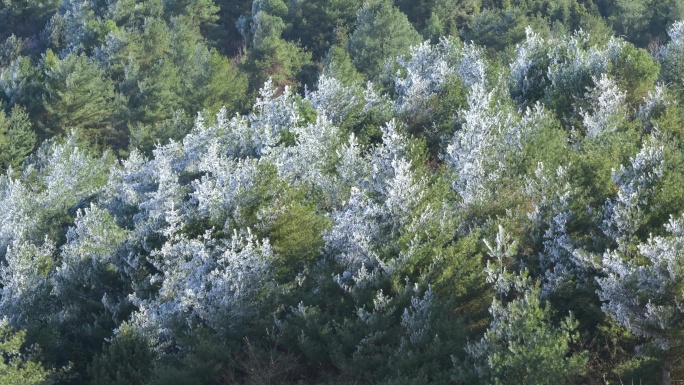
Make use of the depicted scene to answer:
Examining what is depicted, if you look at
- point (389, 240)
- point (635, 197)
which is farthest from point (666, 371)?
point (389, 240)

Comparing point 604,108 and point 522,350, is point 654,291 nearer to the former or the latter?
point 522,350

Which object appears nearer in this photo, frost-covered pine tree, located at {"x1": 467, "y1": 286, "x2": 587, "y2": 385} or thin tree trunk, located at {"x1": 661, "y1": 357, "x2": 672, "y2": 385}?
frost-covered pine tree, located at {"x1": 467, "y1": 286, "x2": 587, "y2": 385}

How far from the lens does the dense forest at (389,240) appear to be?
50.1 feet

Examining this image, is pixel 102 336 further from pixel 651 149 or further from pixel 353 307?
pixel 651 149

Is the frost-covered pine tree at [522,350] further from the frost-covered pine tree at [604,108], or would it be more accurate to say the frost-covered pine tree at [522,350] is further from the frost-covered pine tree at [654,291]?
the frost-covered pine tree at [604,108]

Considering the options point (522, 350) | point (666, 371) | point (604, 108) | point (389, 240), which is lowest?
point (666, 371)

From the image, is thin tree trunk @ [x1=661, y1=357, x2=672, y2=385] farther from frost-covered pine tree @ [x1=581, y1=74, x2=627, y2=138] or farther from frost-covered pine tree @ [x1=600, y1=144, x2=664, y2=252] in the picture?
frost-covered pine tree @ [x1=581, y1=74, x2=627, y2=138]

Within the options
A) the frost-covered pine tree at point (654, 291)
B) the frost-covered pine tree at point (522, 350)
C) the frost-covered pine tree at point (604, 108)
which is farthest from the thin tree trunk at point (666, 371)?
the frost-covered pine tree at point (604, 108)

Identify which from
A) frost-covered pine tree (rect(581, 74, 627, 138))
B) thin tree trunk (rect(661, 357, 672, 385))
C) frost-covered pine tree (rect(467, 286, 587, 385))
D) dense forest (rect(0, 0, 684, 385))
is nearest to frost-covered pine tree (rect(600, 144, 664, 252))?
dense forest (rect(0, 0, 684, 385))

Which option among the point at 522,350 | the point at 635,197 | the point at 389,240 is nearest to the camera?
the point at 522,350

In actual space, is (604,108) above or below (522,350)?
above

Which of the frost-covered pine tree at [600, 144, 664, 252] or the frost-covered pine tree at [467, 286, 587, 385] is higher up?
the frost-covered pine tree at [600, 144, 664, 252]

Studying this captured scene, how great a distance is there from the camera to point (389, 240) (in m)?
17.7

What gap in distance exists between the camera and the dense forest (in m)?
15.3
